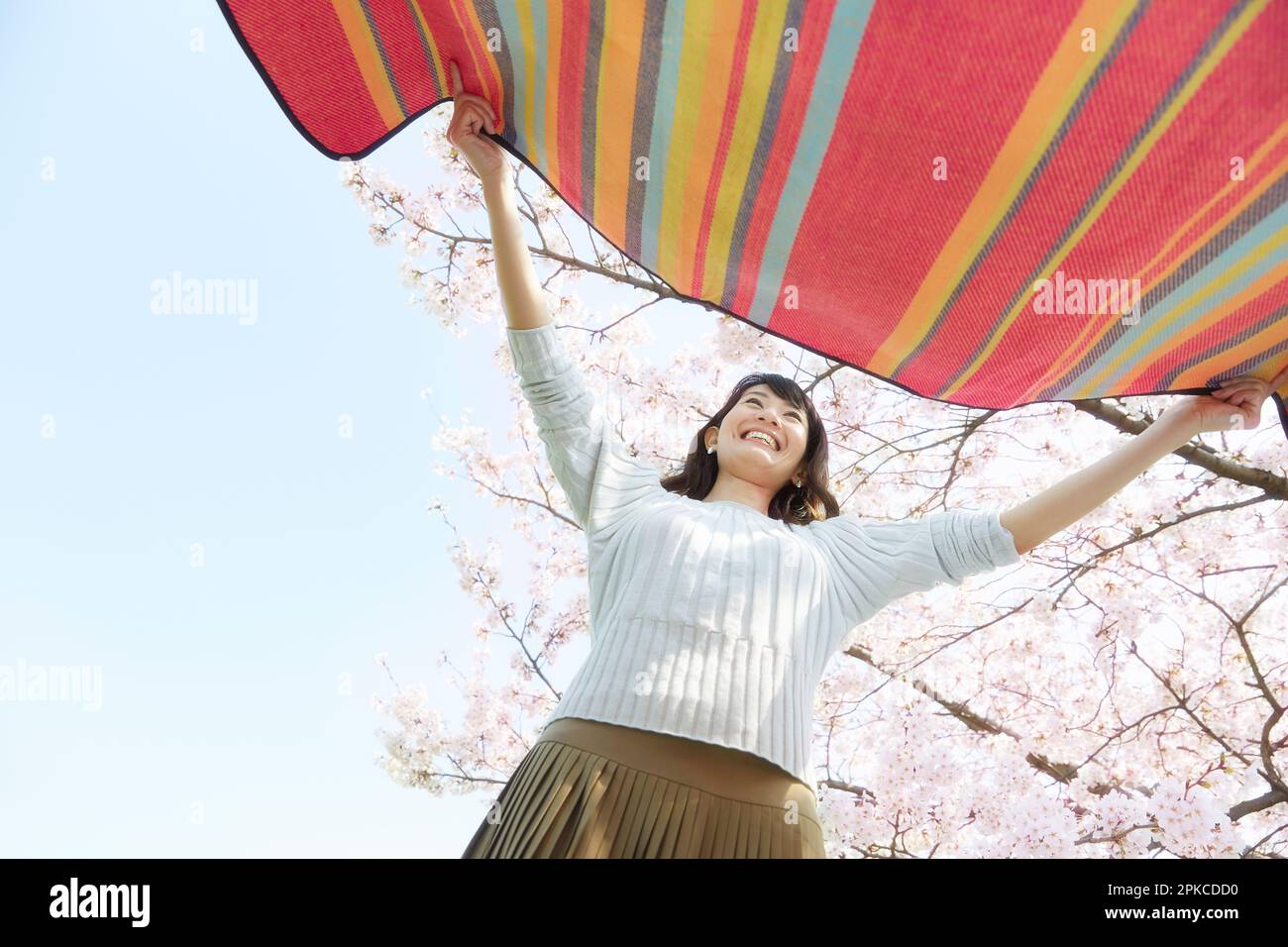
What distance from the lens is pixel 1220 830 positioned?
3006 millimetres

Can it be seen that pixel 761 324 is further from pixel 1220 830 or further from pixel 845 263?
pixel 1220 830

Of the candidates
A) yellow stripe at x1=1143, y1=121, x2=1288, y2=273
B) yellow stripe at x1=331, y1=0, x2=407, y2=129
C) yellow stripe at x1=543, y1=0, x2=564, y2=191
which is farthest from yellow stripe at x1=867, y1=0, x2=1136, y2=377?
yellow stripe at x1=331, y1=0, x2=407, y2=129

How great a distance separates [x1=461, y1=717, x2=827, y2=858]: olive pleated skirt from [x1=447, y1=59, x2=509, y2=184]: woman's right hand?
3.45ft

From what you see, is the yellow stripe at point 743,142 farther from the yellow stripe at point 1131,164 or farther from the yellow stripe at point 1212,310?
the yellow stripe at point 1212,310

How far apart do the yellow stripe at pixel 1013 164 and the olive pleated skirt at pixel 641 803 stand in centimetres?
87

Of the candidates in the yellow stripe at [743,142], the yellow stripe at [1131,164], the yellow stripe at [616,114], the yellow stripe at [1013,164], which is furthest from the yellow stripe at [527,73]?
the yellow stripe at [1131,164]

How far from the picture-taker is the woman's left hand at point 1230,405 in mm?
1722

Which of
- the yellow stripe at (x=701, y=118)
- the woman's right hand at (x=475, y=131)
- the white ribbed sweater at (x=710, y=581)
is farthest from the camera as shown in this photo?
Result: the woman's right hand at (x=475, y=131)

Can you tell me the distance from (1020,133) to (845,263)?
392mm

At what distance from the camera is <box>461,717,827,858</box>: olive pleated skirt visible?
1421 mm

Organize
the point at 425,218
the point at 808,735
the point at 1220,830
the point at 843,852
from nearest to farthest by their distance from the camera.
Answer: the point at 808,735, the point at 1220,830, the point at 843,852, the point at 425,218
